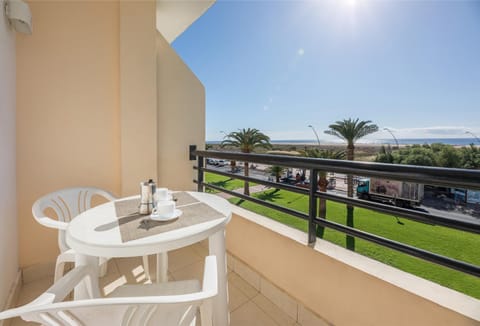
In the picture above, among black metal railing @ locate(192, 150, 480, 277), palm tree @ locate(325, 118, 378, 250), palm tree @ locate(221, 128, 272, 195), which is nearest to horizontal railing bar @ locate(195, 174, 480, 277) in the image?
black metal railing @ locate(192, 150, 480, 277)

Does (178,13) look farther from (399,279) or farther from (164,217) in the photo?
(399,279)

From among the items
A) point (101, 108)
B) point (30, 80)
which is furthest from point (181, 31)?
point (30, 80)

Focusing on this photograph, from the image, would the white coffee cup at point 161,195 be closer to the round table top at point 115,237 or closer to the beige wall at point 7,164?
the round table top at point 115,237

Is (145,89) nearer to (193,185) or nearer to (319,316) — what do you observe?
(193,185)

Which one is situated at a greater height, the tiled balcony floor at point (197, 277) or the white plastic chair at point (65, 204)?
the white plastic chair at point (65, 204)

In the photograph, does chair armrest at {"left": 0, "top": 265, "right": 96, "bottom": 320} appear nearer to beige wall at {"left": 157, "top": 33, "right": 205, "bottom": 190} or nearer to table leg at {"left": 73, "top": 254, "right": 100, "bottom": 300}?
table leg at {"left": 73, "top": 254, "right": 100, "bottom": 300}

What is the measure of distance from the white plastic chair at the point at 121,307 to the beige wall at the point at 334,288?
72 cm

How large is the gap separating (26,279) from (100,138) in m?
1.30

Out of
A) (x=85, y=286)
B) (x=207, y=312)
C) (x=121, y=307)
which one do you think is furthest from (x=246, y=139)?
(x=121, y=307)

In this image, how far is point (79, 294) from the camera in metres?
0.93

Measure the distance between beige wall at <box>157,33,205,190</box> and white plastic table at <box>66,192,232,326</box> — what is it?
138 centimetres

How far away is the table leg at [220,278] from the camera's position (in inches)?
43.9

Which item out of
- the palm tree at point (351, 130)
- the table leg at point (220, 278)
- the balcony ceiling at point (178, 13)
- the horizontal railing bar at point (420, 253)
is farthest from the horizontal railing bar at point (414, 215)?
the palm tree at point (351, 130)

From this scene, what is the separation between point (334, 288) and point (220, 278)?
653 millimetres
